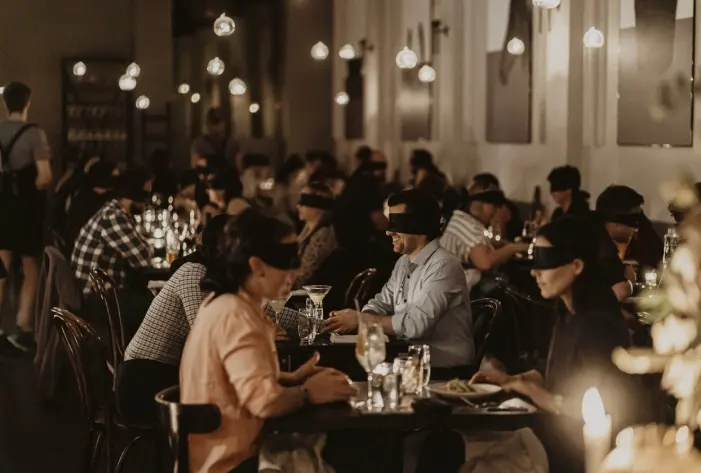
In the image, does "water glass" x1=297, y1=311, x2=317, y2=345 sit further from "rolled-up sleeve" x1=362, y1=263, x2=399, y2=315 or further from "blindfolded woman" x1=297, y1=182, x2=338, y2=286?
"blindfolded woman" x1=297, y1=182, x2=338, y2=286

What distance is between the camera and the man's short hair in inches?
391

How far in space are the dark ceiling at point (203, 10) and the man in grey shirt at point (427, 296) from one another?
15168mm

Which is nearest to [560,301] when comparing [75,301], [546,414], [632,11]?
[546,414]

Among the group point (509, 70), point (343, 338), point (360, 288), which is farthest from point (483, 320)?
point (509, 70)

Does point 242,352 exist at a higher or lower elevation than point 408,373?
higher

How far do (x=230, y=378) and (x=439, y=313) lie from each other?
1669mm

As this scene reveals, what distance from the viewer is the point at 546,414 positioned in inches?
149

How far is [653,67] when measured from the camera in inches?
347

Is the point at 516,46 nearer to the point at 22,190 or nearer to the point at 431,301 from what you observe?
the point at 22,190

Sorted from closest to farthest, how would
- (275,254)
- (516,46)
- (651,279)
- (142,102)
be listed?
(275,254) < (651,279) < (516,46) < (142,102)

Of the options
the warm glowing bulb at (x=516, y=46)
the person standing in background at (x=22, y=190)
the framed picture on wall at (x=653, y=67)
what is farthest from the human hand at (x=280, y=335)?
the warm glowing bulb at (x=516, y=46)

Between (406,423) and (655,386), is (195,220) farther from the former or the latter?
(406,423)

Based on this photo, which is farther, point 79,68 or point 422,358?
point 79,68

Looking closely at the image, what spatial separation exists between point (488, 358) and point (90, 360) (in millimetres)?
3926
